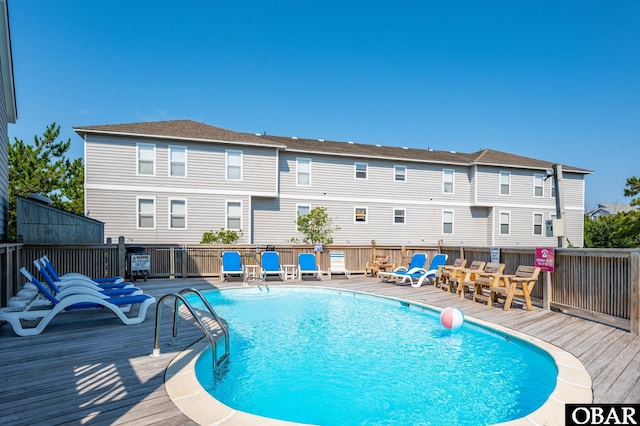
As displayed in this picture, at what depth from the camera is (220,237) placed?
15477 mm

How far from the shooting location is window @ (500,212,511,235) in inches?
842

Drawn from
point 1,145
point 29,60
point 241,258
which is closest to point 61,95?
point 29,60

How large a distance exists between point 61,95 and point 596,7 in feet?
85.5

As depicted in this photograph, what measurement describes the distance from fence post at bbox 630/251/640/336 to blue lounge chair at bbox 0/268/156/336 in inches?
318

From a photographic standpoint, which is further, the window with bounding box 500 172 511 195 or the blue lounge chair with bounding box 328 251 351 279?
the window with bounding box 500 172 511 195

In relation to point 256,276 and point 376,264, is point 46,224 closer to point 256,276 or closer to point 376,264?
point 256,276

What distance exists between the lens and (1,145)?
884cm

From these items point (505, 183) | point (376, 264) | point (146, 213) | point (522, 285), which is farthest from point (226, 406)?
point (505, 183)

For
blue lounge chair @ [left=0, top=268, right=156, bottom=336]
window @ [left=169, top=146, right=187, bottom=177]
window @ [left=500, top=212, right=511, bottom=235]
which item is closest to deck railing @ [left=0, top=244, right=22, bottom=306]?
blue lounge chair @ [left=0, top=268, right=156, bottom=336]

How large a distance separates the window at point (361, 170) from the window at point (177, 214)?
918 cm

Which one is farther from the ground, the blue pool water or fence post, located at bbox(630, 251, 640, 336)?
fence post, located at bbox(630, 251, 640, 336)

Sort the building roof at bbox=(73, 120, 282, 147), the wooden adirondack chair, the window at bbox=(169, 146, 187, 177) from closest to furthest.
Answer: the wooden adirondack chair < the building roof at bbox=(73, 120, 282, 147) < the window at bbox=(169, 146, 187, 177)

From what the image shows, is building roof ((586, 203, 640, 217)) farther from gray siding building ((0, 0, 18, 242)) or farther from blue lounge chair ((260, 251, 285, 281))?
gray siding building ((0, 0, 18, 242))

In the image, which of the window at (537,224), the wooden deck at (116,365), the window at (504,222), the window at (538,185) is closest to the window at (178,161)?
the wooden deck at (116,365)
